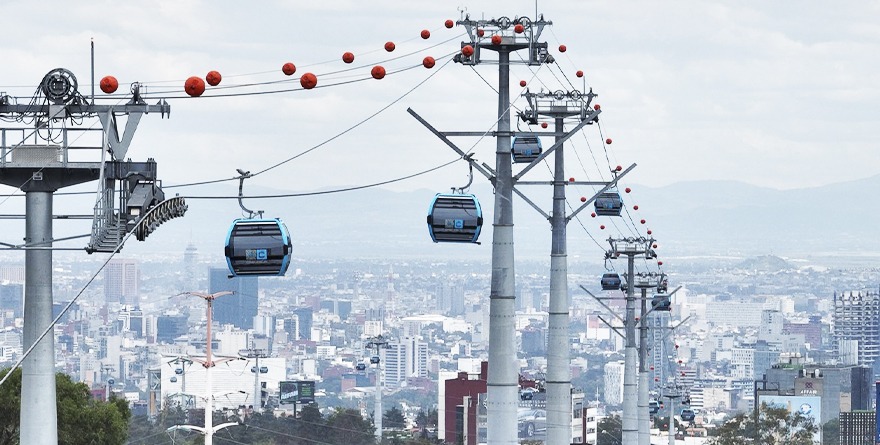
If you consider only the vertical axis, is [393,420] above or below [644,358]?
below

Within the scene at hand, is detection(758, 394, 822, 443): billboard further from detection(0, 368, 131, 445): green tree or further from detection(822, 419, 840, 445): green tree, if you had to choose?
detection(0, 368, 131, 445): green tree

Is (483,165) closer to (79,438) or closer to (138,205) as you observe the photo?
(138,205)

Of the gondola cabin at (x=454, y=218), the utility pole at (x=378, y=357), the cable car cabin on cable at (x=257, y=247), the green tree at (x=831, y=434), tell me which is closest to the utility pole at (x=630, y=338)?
the gondola cabin at (x=454, y=218)

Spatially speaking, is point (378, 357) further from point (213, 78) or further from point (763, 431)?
point (213, 78)

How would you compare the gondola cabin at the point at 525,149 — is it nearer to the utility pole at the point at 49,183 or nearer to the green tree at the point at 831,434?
the utility pole at the point at 49,183

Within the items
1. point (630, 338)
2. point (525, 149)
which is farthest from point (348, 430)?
point (525, 149)

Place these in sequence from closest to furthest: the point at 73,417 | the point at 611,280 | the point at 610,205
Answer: the point at 610,205 < the point at 73,417 < the point at 611,280

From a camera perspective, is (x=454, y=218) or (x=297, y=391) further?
(x=297, y=391)
